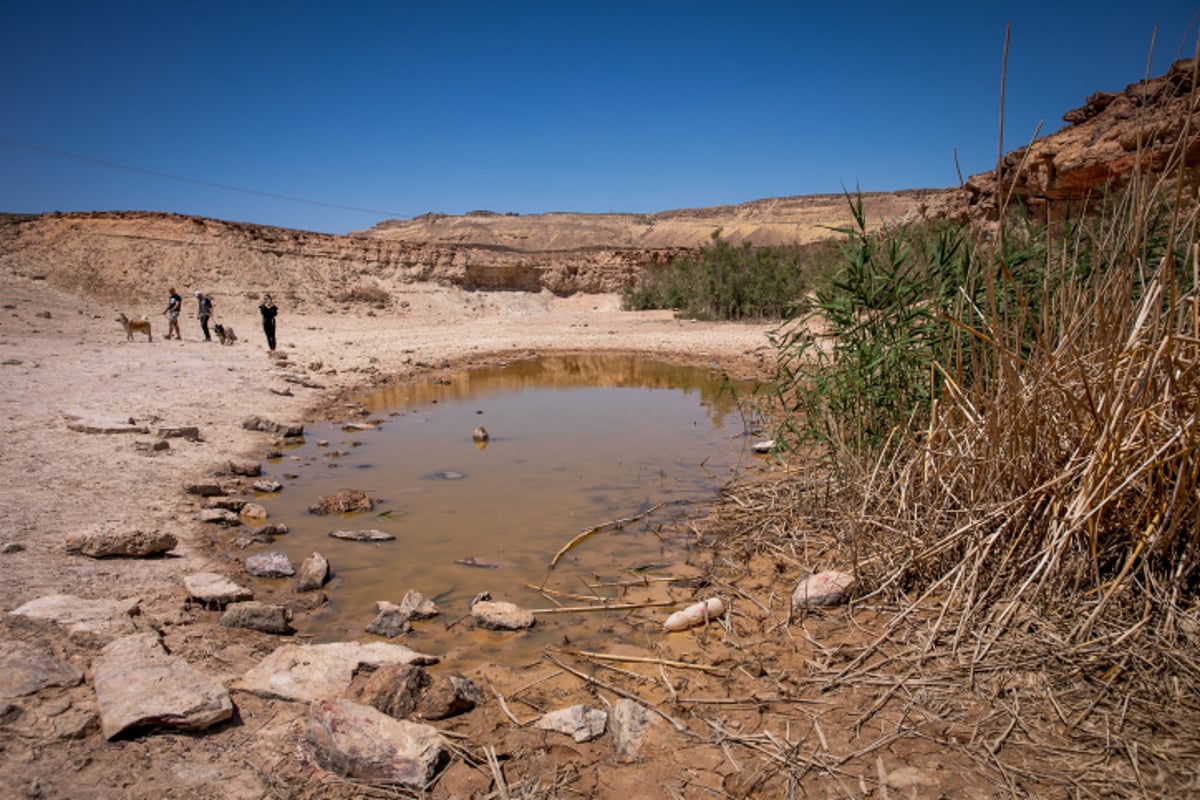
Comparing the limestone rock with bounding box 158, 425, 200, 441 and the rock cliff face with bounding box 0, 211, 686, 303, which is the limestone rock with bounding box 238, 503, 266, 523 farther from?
the rock cliff face with bounding box 0, 211, 686, 303

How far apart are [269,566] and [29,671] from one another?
5.56ft

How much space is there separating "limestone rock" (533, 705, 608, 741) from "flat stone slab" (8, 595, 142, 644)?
179cm

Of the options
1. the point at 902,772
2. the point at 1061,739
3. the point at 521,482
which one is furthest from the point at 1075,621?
the point at 521,482

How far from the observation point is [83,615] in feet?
9.91

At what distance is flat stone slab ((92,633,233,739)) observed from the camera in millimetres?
2295

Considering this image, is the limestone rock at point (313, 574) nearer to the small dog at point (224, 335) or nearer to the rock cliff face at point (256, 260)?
the small dog at point (224, 335)

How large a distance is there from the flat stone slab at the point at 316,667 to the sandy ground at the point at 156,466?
0.09m

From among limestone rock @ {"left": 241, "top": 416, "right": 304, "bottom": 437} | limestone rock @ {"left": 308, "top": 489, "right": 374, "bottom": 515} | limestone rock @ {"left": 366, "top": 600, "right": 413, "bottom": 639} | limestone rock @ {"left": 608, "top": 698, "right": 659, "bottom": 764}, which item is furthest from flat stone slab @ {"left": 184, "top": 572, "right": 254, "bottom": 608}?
limestone rock @ {"left": 241, "top": 416, "right": 304, "bottom": 437}

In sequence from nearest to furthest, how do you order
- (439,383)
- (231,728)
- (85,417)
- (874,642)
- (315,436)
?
(231,728) < (874,642) < (85,417) < (315,436) < (439,383)

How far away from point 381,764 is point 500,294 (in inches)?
1109

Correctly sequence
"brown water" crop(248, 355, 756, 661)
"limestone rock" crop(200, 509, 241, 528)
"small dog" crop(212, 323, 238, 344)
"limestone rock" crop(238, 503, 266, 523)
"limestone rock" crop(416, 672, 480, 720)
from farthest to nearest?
"small dog" crop(212, 323, 238, 344)
"limestone rock" crop(238, 503, 266, 523)
"limestone rock" crop(200, 509, 241, 528)
"brown water" crop(248, 355, 756, 661)
"limestone rock" crop(416, 672, 480, 720)

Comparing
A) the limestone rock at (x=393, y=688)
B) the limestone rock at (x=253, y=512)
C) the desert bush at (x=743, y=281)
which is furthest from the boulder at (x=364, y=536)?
the desert bush at (x=743, y=281)

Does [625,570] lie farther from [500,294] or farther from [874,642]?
[500,294]

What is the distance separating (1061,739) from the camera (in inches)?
86.0
